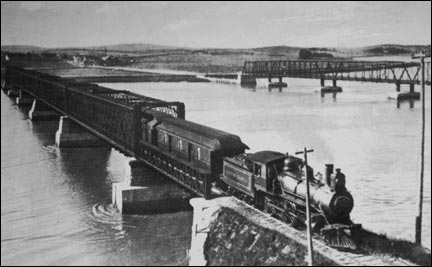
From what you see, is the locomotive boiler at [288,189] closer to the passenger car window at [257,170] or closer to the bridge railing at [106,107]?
the passenger car window at [257,170]

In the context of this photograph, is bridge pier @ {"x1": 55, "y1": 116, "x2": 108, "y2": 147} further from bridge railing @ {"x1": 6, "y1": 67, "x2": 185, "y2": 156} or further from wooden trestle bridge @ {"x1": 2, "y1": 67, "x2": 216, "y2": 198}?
bridge railing @ {"x1": 6, "y1": 67, "x2": 185, "y2": 156}

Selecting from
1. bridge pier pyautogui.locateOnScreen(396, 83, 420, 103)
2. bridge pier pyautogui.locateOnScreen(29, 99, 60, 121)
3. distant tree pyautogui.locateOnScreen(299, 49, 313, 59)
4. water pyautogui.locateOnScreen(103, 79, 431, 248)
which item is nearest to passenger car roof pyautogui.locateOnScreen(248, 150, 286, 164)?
water pyautogui.locateOnScreen(103, 79, 431, 248)

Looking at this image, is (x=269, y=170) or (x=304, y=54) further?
(x=304, y=54)

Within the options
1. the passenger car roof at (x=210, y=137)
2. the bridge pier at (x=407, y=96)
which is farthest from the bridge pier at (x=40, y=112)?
the bridge pier at (x=407, y=96)

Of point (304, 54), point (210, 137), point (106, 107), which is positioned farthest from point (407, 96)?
point (304, 54)

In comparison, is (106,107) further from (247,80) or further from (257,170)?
(247,80)

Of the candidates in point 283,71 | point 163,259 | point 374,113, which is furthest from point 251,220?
point 283,71
